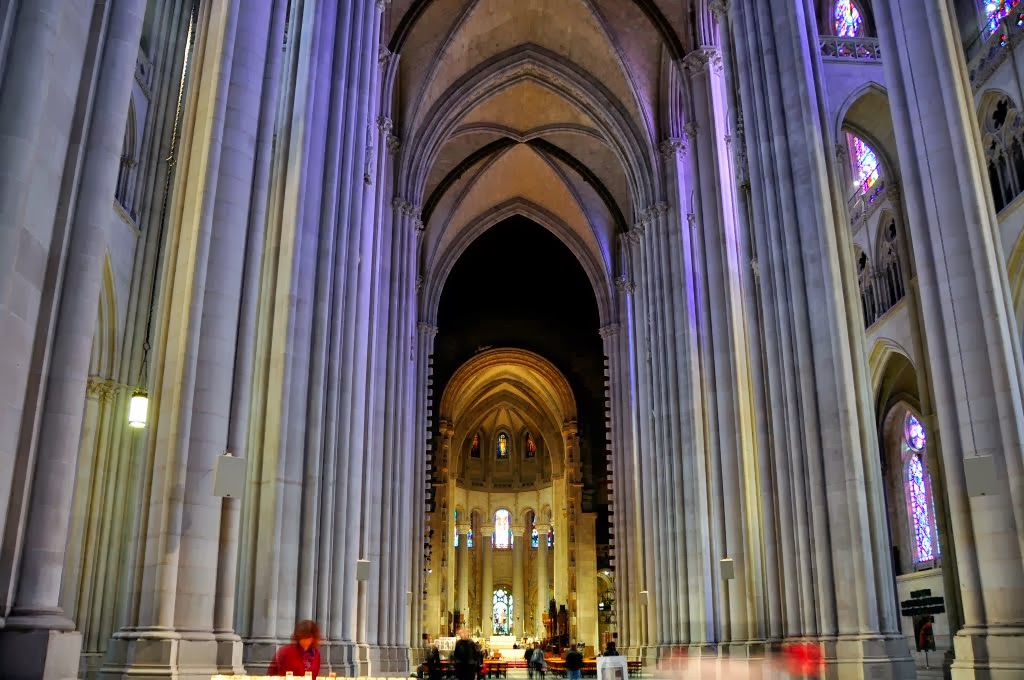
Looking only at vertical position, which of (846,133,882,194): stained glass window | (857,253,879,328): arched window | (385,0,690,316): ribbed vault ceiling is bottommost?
(857,253,879,328): arched window

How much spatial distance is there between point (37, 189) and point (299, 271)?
8.32 meters

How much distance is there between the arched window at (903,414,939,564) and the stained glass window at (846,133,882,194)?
7.28 m

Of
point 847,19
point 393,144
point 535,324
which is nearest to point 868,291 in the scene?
point 847,19

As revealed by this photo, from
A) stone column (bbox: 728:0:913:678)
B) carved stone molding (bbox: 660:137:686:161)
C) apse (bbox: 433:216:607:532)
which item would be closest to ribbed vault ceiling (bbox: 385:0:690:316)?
carved stone molding (bbox: 660:137:686:161)

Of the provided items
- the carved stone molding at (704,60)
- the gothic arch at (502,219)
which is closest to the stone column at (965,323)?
the carved stone molding at (704,60)

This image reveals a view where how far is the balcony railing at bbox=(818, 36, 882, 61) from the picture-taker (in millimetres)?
18453

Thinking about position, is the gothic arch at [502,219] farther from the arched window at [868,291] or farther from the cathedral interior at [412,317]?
the arched window at [868,291]

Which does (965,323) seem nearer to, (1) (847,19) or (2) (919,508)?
(1) (847,19)

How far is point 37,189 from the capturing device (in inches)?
241

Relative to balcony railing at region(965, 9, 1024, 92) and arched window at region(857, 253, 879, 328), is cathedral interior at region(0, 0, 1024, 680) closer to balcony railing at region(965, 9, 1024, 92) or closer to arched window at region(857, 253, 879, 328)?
balcony railing at region(965, 9, 1024, 92)

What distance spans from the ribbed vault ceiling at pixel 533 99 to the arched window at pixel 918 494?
1138 cm

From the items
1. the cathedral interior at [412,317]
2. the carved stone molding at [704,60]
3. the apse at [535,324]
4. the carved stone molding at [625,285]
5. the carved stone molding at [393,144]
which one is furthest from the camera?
the apse at [535,324]

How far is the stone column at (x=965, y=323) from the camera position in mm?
10398

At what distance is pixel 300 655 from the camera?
29.2ft
